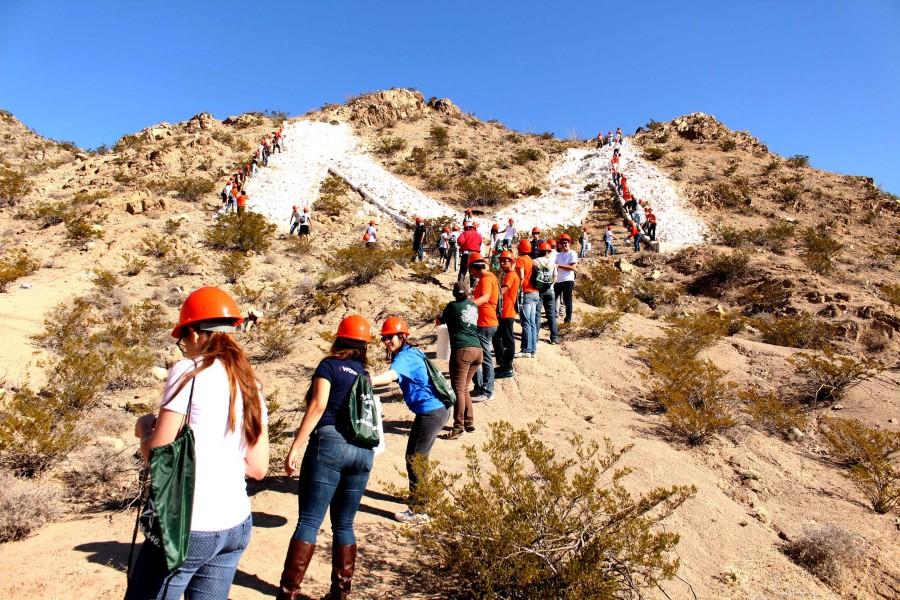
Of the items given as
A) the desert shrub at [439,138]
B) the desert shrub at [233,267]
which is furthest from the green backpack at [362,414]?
the desert shrub at [439,138]

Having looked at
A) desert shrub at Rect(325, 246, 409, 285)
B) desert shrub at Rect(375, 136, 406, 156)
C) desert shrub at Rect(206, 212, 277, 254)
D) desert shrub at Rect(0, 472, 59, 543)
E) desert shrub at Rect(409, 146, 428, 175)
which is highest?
desert shrub at Rect(375, 136, 406, 156)

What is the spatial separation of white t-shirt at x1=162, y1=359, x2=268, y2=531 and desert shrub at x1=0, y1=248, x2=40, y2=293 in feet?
40.0

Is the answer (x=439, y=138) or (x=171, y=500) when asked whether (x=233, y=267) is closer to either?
(x=171, y=500)

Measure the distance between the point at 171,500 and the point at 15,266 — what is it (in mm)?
13775

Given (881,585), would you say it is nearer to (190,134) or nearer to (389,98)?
(190,134)

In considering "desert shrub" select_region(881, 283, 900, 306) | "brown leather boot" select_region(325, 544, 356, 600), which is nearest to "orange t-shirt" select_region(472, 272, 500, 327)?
"brown leather boot" select_region(325, 544, 356, 600)

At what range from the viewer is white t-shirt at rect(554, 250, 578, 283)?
8.66 metres

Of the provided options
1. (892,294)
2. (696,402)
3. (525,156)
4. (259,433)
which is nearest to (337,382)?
(259,433)

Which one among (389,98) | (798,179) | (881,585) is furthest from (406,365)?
(389,98)

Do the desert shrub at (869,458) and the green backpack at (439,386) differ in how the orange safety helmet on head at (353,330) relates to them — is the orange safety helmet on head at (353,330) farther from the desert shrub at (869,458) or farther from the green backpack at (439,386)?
the desert shrub at (869,458)

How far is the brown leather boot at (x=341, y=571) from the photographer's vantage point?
2.73 metres

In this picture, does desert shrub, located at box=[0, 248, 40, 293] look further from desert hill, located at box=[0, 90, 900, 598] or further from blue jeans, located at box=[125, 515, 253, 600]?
blue jeans, located at box=[125, 515, 253, 600]

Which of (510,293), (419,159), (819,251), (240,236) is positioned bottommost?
(510,293)

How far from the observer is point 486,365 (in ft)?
19.7
